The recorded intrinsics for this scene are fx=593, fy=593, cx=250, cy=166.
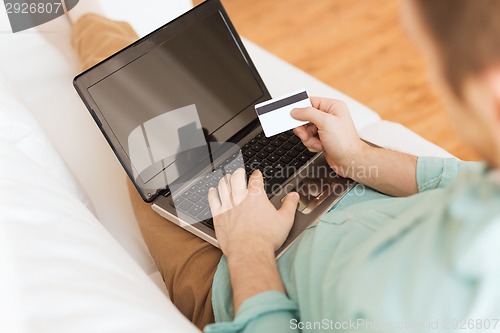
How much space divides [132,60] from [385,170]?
49 centimetres

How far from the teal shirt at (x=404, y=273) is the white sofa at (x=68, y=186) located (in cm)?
15

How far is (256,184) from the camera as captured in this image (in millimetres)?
990

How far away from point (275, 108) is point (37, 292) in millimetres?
528

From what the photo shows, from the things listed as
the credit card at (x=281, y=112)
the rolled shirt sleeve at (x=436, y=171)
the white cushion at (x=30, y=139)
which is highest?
the white cushion at (x=30, y=139)

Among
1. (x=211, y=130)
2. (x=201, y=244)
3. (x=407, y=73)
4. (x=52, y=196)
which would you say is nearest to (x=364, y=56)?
(x=407, y=73)

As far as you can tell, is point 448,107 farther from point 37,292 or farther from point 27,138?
point 27,138

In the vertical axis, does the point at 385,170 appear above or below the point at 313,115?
below

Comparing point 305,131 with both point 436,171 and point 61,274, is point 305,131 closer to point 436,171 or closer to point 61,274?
point 436,171

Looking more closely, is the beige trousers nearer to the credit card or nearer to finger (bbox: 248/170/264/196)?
finger (bbox: 248/170/264/196)

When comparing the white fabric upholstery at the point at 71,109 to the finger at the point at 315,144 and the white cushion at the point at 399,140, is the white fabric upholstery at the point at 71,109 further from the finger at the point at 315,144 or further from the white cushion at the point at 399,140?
the white cushion at the point at 399,140

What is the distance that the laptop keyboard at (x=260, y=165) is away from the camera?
3.35 ft

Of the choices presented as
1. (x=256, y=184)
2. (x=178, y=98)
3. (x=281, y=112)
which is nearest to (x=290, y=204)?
(x=256, y=184)

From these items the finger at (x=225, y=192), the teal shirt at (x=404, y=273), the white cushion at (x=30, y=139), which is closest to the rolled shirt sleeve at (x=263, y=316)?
the teal shirt at (x=404, y=273)

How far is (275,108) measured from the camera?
3.40ft
